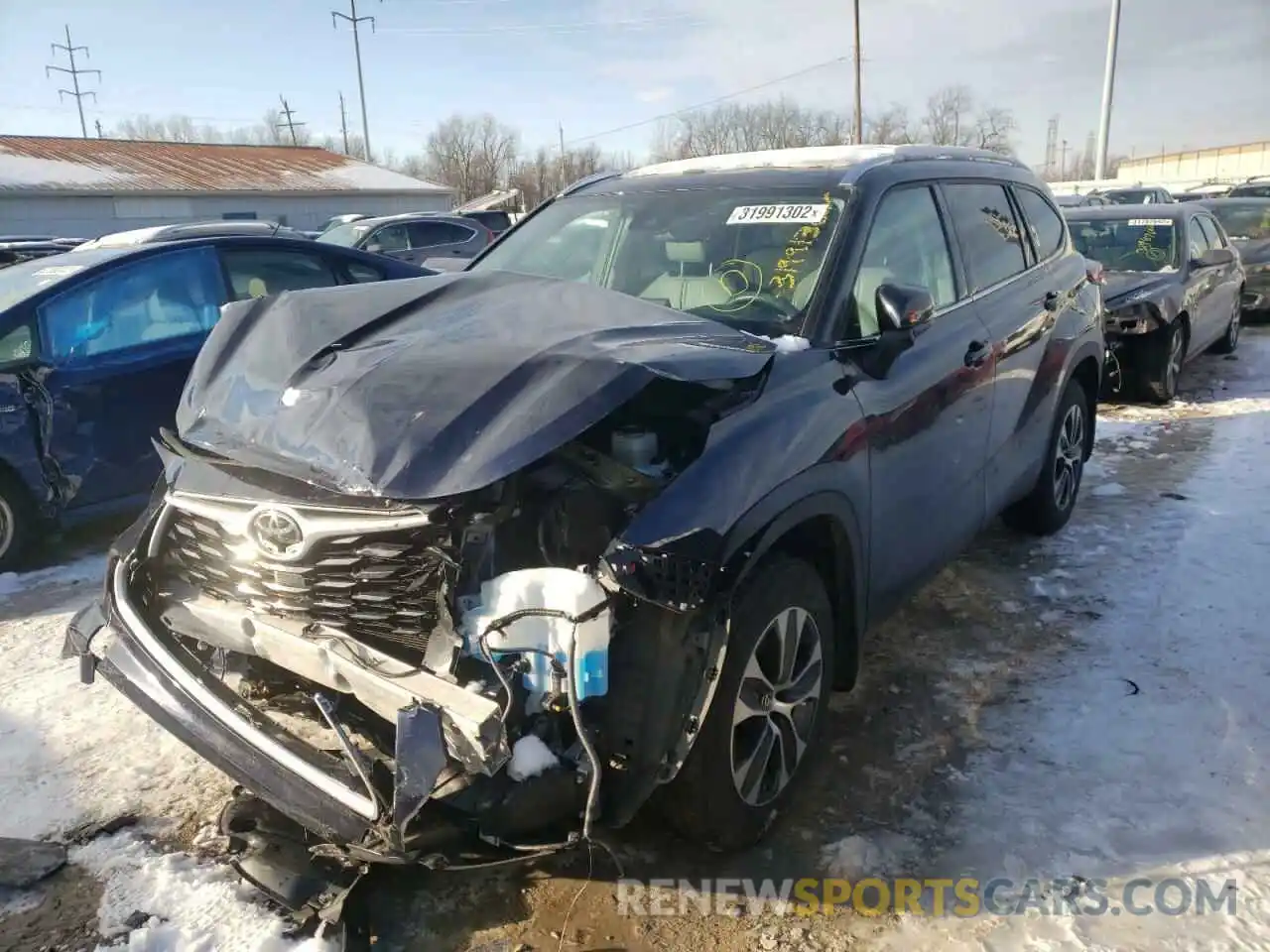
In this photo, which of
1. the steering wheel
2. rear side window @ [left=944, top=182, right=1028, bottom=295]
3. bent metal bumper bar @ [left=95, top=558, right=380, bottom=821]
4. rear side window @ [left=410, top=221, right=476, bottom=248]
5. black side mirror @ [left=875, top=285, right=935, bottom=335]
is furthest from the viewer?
rear side window @ [left=410, top=221, right=476, bottom=248]

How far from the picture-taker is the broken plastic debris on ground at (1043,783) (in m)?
2.47

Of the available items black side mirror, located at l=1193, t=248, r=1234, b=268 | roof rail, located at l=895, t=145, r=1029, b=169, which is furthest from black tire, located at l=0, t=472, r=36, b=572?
black side mirror, located at l=1193, t=248, r=1234, b=268

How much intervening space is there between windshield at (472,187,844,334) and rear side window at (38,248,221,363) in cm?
249

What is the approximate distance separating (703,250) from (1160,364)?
619 cm

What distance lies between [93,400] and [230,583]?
3.23 metres

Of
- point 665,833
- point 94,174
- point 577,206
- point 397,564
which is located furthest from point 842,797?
point 94,174

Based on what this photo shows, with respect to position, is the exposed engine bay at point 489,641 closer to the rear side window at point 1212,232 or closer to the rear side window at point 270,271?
the rear side window at point 270,271

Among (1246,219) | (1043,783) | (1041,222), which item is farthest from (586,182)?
(1246,219)

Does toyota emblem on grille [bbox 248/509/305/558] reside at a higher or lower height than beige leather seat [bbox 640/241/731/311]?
lower

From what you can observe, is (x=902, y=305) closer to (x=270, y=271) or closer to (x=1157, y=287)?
(x=270, y=271)

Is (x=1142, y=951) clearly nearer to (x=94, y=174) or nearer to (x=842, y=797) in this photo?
(x=842, y=797)

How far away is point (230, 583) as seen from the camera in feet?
8.43

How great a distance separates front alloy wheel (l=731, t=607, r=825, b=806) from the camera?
260cm

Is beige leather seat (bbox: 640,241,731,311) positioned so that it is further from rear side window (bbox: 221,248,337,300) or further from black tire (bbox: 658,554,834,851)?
rear side window (bbox: 221,248,337,300)
